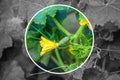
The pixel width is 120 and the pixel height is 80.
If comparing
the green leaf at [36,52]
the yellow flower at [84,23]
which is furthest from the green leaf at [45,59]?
the yellow flower at [84,23]

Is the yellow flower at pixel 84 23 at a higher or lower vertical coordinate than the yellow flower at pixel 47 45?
higher

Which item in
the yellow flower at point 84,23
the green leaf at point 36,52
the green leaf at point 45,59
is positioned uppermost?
the yellow flower at point 84,23

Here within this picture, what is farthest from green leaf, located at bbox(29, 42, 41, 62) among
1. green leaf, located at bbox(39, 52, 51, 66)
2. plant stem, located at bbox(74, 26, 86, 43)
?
plant stem, located at bbox(74, 26, 86, 43)

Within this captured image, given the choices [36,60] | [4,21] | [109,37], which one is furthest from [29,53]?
[109,37]

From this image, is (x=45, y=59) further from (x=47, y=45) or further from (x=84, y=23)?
(x=84, y=23)

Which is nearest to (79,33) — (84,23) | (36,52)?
(84,23)

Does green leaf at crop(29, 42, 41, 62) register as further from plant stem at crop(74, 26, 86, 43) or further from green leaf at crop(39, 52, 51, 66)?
plant stem at crop(74, 26, 86, 43)

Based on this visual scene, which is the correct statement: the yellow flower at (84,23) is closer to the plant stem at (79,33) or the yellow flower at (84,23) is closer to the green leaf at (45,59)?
the plant stem at (79,33)

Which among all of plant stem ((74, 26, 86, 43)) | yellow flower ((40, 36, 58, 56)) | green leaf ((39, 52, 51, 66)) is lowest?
green leaf ((39, 52, 51, 66))

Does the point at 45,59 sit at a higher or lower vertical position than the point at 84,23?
lower
